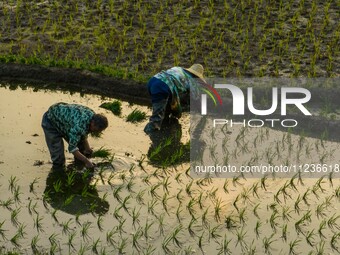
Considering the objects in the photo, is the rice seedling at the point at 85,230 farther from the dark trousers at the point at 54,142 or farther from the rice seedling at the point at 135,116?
the rice seedling at the point at 135,116

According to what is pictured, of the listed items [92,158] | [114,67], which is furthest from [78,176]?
[114,67]

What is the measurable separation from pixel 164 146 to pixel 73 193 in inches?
54.5

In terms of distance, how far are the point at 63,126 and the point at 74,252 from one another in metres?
1.51

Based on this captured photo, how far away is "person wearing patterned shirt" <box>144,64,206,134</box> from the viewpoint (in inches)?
328

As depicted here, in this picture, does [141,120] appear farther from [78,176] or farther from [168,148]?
[78,176]

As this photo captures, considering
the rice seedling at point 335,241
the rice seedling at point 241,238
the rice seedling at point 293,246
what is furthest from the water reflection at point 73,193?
the rice seedling at point 335,241

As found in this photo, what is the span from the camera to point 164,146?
323 inches

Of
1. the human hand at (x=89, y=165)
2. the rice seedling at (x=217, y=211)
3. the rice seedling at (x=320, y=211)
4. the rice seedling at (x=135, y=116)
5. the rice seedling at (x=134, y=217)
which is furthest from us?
the rice seedling at (x=135, y=116)

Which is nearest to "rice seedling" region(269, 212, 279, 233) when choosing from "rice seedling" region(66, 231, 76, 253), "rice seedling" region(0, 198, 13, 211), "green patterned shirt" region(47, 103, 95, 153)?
"rice seedling" region(66, 231, 76, 253)

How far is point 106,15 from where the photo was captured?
37.7 ft

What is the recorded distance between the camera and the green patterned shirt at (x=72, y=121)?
281 inches

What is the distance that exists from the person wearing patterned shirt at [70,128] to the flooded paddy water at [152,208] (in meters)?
0.19

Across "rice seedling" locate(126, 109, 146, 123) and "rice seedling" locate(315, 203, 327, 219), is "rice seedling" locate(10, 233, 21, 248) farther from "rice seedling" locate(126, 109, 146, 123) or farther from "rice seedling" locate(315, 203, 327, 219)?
"rice seedling" locate(126, 109, 146, 123)

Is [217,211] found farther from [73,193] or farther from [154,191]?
[73,193]
